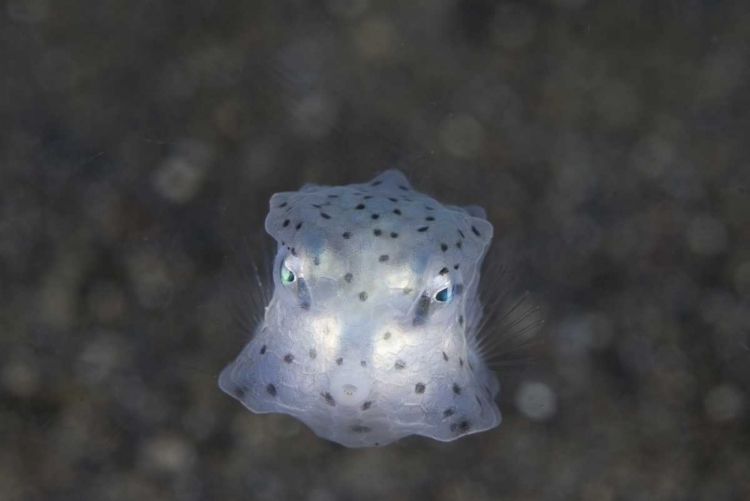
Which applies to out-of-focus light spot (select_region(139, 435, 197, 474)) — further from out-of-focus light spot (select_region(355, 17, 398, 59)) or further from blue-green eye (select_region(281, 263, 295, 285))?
out-of-focus light spot (select_region(355, 17, 398, 59))

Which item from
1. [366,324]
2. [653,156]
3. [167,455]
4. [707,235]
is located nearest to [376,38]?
[653,156]

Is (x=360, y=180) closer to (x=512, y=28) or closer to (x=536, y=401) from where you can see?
(x=512, y=28)

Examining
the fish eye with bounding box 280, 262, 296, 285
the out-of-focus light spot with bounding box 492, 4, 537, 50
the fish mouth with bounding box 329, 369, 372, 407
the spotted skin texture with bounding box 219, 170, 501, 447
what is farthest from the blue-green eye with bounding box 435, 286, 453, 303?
the out-of-focus light spot with bounding box 492, 4, 537, 50

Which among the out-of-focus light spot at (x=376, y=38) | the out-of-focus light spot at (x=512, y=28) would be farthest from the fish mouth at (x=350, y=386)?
the out-of-focus light spot at (x=512, y=28)

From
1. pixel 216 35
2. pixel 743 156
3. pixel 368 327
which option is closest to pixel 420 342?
pixel 368 327

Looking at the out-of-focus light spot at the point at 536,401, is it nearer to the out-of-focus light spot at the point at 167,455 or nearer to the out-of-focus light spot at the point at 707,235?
the out-of-focus light spot at the point at 707,235
